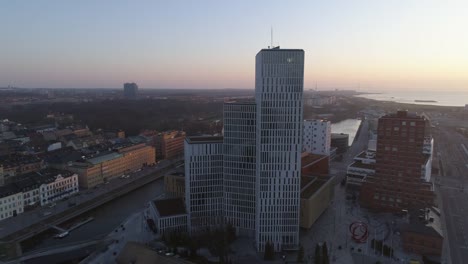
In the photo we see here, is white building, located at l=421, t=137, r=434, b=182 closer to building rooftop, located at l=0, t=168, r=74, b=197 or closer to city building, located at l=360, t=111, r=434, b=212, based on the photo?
city building, located at l=360, t=111, r=434, b=212

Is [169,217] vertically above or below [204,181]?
below

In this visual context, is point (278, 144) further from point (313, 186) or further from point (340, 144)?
point (340, 144)

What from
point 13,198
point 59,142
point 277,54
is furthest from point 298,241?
point 59,142

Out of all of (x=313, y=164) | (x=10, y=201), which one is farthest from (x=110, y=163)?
(x=313, y=164)

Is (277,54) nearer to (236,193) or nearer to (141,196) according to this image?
(236,193)

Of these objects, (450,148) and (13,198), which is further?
(450,148)

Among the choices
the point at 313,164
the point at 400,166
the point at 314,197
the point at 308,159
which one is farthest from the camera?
the point at 308,159

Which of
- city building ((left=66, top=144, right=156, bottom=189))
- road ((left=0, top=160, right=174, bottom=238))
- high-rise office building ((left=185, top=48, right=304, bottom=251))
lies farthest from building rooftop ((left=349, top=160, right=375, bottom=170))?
city building ((left=66, top=144, right=156, bottom=189))
